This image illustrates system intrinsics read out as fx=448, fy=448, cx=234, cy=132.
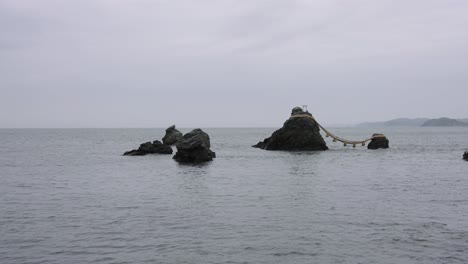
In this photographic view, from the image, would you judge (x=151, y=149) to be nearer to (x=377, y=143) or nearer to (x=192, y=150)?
(x=192, y=150)

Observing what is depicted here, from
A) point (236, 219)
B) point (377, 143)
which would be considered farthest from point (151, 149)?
point (236, 219)

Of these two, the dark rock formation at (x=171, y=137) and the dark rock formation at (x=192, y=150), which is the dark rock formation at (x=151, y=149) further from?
the dark rock formation at (x=171, y=137)

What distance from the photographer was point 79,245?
1786 cm

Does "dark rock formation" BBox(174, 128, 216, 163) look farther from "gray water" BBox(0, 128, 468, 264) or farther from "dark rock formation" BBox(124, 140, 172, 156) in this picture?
"dark rock formation" BBox(124, 140, 172, 156)

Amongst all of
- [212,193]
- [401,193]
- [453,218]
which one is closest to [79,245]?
[212,193]

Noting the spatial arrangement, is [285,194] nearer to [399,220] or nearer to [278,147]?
[399,220]

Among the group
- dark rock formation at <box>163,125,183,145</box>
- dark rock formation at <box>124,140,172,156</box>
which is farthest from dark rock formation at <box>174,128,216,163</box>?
dark rock formation at <box>163,125,183,145</box>

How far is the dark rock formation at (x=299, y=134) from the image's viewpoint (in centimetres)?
7525

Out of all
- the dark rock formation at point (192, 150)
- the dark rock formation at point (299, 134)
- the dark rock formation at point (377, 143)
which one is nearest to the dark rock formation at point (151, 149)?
the dark rock formation at point (192, 150)

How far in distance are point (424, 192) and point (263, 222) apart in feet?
50.6

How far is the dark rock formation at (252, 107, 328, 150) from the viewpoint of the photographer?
75.2 m

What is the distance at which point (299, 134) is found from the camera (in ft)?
251

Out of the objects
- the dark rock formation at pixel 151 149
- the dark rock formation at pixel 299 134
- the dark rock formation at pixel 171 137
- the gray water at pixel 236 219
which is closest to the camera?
the gray water at pixel 236 219

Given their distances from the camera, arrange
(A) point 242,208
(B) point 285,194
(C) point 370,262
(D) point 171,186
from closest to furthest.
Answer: (C) point 370,262
(A) point 242,208
(B) point 285,194
(D) point 171,186
